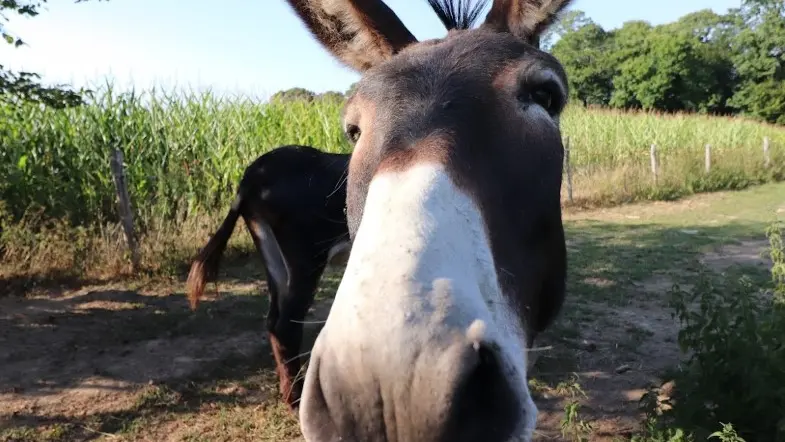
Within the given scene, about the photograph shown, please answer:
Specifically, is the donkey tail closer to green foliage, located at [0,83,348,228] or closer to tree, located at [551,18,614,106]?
green foliage, located at [0,83,348,228]

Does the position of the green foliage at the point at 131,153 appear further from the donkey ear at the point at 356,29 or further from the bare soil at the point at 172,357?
the donkey ear at the point at 356,29

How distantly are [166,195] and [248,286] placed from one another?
2.43m

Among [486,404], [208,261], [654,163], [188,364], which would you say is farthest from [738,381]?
[654,163]

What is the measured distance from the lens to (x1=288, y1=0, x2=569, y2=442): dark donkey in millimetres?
1126

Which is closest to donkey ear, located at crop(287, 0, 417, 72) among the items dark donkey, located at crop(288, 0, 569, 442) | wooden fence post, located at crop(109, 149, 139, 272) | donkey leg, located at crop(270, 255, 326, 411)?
dark donkey, located at crop(288, 0, 569, 442)

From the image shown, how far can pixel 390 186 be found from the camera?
139 centimetres

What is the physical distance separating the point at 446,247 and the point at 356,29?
1.70 metres

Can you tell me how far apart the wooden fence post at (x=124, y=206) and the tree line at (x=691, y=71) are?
37.7m

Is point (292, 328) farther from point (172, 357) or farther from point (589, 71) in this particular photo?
point (589, 71)

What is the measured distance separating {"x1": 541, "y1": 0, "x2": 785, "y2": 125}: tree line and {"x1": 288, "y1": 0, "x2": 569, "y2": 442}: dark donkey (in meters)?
40.9

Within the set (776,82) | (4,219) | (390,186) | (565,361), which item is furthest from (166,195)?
(776,82)

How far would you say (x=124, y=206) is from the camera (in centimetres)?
736

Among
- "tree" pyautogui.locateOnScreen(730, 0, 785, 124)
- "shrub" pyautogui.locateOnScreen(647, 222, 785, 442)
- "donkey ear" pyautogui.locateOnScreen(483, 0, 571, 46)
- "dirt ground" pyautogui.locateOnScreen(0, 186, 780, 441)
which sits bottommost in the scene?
"dirt ground" pyautogui.locateOnScreen(0, 186, 780, 441)

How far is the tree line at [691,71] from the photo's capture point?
130ft
